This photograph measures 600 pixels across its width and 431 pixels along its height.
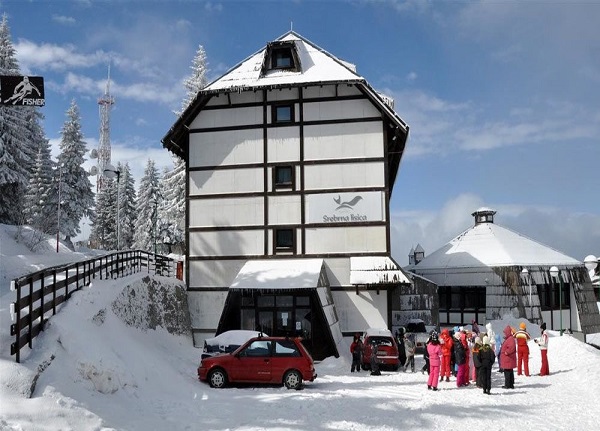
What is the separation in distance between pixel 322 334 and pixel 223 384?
7374mm

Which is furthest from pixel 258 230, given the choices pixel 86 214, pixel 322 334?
pixel 86 214

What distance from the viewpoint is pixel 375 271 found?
2314 cm

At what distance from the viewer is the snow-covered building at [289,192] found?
2322 cm

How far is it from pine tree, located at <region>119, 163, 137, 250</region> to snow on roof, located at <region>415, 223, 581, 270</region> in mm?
45108

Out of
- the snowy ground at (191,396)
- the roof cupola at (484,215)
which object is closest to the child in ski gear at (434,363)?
the snowy ground at (191,396)

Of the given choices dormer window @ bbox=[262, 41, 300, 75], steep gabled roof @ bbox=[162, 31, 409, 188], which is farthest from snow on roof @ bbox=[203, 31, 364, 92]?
dormer window @ bbox=[262, 41, 300, 75]

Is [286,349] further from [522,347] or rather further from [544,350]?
[544,350]

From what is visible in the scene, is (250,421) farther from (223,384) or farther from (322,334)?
(322,334)

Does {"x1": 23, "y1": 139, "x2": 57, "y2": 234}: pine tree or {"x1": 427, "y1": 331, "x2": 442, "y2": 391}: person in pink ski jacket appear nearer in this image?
{"x1": 427, "y1": 331, "x2": 442, "y2": 391}: person in pink ski jacket

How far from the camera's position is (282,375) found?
51.0ft

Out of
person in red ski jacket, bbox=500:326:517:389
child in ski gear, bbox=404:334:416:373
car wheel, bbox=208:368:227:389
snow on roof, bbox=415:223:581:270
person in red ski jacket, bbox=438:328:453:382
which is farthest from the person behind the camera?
snow on roof, bbox=415:223:581:270

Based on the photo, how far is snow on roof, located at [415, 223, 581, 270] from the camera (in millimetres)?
35562

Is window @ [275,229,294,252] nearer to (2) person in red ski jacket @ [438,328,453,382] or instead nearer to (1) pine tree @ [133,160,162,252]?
(2) person in red ski jacket @ [438,328,453,382]

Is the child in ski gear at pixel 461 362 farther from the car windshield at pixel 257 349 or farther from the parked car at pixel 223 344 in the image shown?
the parked car at pixel 223 344
